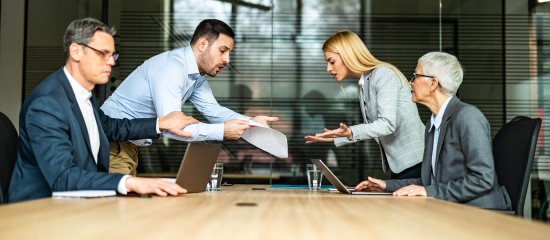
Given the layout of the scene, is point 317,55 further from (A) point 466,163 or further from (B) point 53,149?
(B) point 53,149

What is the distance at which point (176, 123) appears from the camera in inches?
134

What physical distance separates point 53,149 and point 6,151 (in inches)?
15.6

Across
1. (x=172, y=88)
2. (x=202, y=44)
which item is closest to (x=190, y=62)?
(x=202, y=44)

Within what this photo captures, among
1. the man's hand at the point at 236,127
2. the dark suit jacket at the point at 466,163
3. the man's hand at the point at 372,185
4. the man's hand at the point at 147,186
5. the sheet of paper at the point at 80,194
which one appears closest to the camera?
the sheet of paper at the point at 80,194

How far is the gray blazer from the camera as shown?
3857 mm

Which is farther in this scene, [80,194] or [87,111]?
[87,111]

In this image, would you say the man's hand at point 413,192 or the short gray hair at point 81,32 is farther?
the man's hand at point 413,192

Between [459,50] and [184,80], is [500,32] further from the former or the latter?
[184,80]

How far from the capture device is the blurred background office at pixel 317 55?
651 centimetres

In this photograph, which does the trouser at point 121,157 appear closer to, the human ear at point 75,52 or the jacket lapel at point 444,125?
the human ear at point 75,52

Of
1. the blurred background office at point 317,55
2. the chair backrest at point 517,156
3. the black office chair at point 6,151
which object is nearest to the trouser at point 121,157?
the black office chair at point 6,151

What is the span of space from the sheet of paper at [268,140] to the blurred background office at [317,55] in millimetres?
2608

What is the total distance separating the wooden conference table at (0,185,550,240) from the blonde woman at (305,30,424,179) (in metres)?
1.56

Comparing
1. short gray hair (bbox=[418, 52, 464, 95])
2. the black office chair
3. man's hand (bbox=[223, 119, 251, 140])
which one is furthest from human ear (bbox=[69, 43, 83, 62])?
short gray hair (bbox=[418, 52, 464, 95])
